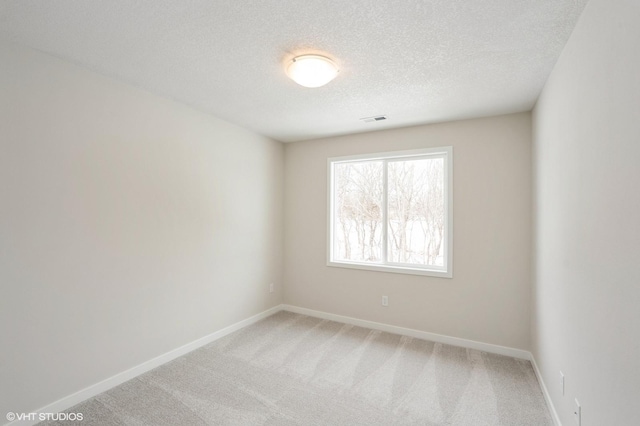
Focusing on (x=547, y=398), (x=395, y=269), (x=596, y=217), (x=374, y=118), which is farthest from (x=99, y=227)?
(x=547, y=398)

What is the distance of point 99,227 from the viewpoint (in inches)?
93.2

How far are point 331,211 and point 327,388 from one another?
2295 mm

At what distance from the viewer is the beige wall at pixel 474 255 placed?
305cm

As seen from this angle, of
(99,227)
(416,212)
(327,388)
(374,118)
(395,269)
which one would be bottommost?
(327,388)

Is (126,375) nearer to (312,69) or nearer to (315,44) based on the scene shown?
(312,69)

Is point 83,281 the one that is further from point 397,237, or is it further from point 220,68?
point 397,237

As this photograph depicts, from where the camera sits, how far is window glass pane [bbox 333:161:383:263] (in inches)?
157

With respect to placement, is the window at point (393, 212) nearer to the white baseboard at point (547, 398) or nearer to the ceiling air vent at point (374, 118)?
the ceiling air vent at point (374, 118)

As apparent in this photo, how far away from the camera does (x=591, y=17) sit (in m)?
1.47

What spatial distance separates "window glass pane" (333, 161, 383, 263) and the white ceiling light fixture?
2006 millimetres

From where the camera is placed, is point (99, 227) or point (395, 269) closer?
point (99, 227)

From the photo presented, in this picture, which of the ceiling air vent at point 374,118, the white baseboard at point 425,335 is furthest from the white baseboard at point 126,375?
the ceiling air vent at point 374,118

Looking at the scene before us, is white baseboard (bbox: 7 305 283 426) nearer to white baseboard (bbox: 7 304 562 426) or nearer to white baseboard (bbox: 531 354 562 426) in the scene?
white baseboard (bbox: 7 304 562 426)

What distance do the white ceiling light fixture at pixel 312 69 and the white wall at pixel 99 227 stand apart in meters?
1.55
